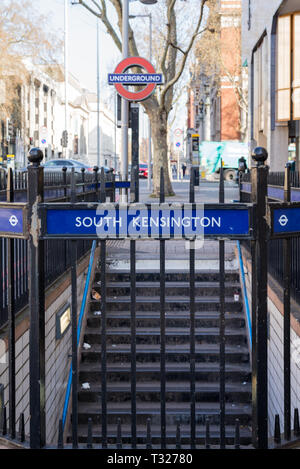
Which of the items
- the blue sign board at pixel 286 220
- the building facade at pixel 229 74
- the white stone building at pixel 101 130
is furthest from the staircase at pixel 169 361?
the white stone building at pixel 101 130

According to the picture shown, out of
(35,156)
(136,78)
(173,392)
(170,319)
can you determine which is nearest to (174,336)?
(170,319)

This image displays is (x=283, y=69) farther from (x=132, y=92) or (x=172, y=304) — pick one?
(x=172, y=304)

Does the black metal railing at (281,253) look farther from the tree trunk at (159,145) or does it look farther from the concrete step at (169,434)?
the tree trunk at (159,145)

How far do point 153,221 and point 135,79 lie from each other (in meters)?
7.74

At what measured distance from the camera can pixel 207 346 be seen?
304 inches

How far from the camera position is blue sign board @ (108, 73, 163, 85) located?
10.9 metres

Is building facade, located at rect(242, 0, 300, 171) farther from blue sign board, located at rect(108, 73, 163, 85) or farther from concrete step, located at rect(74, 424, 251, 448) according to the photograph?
concrete step, located at rect(74, 424, 251, 448)

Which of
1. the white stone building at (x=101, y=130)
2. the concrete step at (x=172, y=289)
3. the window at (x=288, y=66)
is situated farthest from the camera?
the white stone building at (x=101, y=130)

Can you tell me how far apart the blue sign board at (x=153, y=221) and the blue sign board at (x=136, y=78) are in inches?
295

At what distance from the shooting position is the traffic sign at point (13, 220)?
3748 millimetres

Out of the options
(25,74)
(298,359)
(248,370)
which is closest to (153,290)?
(248,370)

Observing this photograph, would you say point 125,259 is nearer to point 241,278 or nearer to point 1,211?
point 241,278

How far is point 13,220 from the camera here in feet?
12.5

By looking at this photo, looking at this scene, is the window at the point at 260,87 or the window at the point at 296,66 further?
the window at the point at 260,87
